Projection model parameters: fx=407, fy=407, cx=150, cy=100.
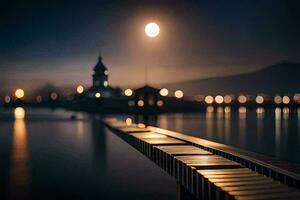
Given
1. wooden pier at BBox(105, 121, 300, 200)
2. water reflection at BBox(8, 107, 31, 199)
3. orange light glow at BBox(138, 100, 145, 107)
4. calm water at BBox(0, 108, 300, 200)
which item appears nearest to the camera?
wooden pier at BBox(105, 121, 300, 200)

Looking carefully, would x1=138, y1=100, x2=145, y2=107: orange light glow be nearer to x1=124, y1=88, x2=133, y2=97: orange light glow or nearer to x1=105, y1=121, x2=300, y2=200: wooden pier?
x1=124, y1=88, x2=133, y2=97: orange light glow

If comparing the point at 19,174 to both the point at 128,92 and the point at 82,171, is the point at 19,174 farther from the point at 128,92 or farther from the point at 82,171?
the point at 128,92

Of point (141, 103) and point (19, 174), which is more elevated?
point (141, 103)

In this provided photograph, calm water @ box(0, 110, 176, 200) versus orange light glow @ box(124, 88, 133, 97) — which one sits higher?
orange light glow @ box(124, 88, 133, 97)

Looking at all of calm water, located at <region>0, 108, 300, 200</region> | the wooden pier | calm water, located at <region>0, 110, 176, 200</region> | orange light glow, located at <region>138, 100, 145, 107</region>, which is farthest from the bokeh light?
the wooden pier

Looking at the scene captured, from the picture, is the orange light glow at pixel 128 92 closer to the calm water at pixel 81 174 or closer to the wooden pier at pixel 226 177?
the calm water at pixel 81 174

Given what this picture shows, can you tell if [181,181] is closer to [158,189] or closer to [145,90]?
[158,189]

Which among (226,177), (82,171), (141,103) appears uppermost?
(141,103)

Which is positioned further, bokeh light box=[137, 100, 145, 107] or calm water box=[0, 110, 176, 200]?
bokeh light box=[137, 100, 145, 107]

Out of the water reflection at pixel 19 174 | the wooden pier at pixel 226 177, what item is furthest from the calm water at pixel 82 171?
the wooden pier at pixel 226 177

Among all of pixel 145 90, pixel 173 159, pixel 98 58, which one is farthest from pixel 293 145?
pixel 98 58

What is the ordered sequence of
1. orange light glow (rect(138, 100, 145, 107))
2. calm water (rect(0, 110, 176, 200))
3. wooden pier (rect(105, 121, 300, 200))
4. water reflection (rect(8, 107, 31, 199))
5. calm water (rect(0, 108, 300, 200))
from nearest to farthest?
wooden pier (rect(105, 121, 300, 200)), water reflection (rect(8, 107, 31, 199)), calm water (rect(0, 110, 176, 200)), calm water (rect(0, 108, 300, 200)), orange light glow (rect(138, 100, 145, 107))

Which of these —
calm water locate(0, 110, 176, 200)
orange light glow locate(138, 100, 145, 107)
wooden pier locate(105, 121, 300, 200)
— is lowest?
calm water locate(0, 110, 176, 200)

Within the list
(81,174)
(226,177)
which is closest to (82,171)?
(81,174)
